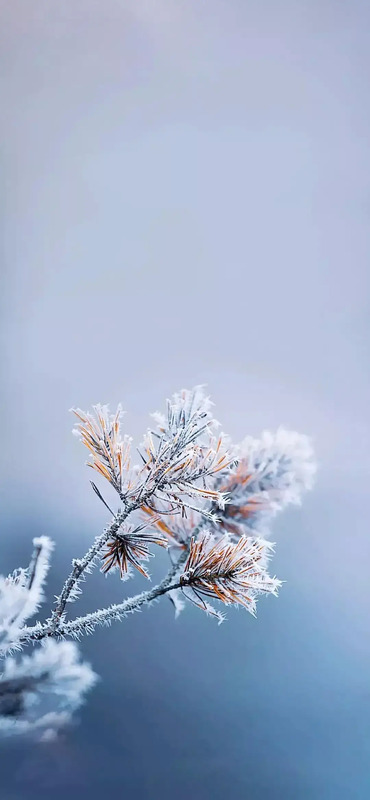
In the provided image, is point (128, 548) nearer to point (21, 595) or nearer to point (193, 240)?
point (21, 595)

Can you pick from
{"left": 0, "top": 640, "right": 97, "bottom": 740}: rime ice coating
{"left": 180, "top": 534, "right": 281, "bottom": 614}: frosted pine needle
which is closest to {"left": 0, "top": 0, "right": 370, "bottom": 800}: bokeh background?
{"left": 0, "top": 640, "right": 97, "bottom": 740}: rime ice coating

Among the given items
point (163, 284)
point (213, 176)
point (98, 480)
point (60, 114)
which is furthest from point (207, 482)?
point (60, 114)

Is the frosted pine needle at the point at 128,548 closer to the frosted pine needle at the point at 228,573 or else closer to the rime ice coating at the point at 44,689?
the frosted pine needle at the point at 228,573

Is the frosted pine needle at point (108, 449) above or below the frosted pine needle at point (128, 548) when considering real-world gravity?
above

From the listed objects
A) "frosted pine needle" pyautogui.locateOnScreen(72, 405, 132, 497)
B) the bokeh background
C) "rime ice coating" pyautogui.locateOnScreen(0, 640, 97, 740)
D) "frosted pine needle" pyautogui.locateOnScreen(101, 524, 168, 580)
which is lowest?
"rime ice coating" pyautogui.locateOnScreen(0, 640, 97, 740)

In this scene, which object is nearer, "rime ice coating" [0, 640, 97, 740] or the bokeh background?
"rime ice coating" [0, 640, 97, 740]

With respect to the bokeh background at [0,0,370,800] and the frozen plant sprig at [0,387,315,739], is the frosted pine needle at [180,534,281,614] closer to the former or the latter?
the frozen plant sprig at [0,387,315,739]

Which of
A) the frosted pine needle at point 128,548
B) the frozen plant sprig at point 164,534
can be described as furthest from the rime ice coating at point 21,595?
the frosted pine needle at point 128,548

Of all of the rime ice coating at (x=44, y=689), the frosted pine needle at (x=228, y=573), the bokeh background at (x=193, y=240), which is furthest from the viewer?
the bokeh background at (x=193, y=240)
